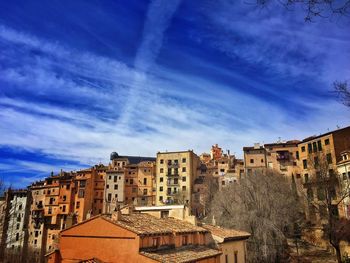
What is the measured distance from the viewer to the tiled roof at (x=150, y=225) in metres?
19.9

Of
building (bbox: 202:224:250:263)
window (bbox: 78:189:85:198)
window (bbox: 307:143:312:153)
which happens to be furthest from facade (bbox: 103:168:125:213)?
building (bbox: 202:224:250:263)

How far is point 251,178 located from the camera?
156 ft

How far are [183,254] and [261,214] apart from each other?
752 inches

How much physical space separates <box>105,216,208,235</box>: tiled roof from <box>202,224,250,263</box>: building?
53.0 inches

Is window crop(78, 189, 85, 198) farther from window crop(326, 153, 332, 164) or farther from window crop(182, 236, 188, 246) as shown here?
window crop(182, 236, 188, 246)

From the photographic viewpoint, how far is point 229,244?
26812mm

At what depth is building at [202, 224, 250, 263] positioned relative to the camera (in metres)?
25.4

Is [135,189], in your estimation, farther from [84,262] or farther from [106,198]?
[84,262]

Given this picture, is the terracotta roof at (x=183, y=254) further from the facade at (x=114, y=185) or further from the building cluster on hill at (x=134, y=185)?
the facade at (x=114, y=185)

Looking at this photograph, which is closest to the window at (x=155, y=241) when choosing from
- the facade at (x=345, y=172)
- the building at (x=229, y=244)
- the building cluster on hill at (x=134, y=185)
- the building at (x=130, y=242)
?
the building at (x=130, y=242)

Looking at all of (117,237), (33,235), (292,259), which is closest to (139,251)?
(117,237)

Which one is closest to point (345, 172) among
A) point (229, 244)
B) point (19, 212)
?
point (229, 244)

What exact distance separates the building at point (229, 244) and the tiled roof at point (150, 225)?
1.35 m

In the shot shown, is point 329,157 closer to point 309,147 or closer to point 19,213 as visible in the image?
point 309,147
